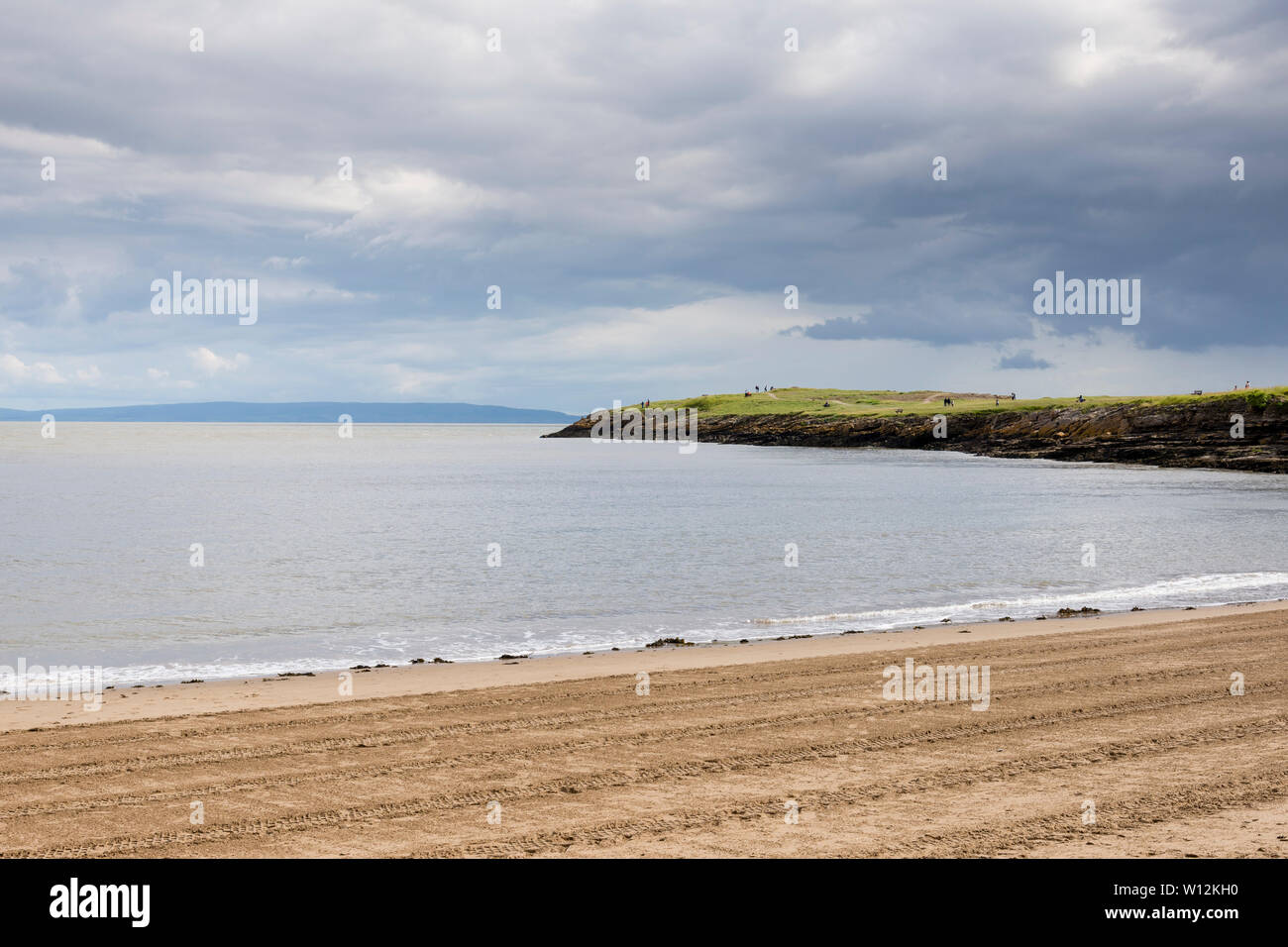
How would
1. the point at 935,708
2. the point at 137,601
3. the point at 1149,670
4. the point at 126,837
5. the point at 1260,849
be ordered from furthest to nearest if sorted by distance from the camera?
the point at 137,601
the point at 1149,670
the point at 935,708
the point at 126,837
the point at 1260,849

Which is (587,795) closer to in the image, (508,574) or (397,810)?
(397,810)

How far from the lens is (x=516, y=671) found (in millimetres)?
17641

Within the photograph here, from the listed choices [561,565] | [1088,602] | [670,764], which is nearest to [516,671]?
[670,764]

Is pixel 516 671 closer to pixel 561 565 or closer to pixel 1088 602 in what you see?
pixel 561 565

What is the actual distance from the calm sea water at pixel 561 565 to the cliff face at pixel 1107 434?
23508mm

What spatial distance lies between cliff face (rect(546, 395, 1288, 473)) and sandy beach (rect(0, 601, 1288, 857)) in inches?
3207

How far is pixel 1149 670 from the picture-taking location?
52.7 ft

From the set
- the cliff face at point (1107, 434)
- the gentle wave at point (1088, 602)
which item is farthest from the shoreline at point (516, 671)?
the cliff face at point (1107, 434)

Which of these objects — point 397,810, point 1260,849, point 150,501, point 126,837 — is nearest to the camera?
point 1260,849

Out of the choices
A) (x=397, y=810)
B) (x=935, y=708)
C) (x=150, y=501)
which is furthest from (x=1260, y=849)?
(x=150, y=501)

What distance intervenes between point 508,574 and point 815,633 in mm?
12309

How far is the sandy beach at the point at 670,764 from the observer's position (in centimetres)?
876
